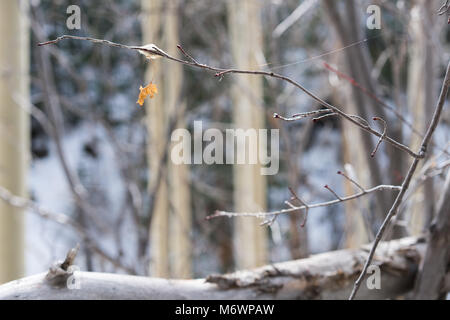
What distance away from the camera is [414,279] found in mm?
722

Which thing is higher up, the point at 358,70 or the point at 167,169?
the point at 358,70

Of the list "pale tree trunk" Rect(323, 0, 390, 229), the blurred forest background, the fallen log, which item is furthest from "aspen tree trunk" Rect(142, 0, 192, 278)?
the fallen log

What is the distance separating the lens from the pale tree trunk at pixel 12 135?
3.79ft

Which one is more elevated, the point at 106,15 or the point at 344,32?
the point at 106,15

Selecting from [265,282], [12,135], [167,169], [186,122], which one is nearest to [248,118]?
[186,122]

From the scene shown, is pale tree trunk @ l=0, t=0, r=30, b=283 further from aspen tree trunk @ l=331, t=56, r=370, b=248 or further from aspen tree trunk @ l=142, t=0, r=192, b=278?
aspen tree trunk @ l=331, t=56, r=370, b=248

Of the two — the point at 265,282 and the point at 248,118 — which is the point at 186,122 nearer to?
the point at 248,118

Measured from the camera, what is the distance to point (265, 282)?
62 cm

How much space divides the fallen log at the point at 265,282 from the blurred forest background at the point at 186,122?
0.19ft

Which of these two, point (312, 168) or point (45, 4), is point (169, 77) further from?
point (312, 168)

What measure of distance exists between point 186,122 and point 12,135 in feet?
3.21

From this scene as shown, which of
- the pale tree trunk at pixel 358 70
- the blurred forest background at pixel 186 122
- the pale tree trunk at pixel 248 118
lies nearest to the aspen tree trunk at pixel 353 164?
the blurred forest background at pixel 186 122
